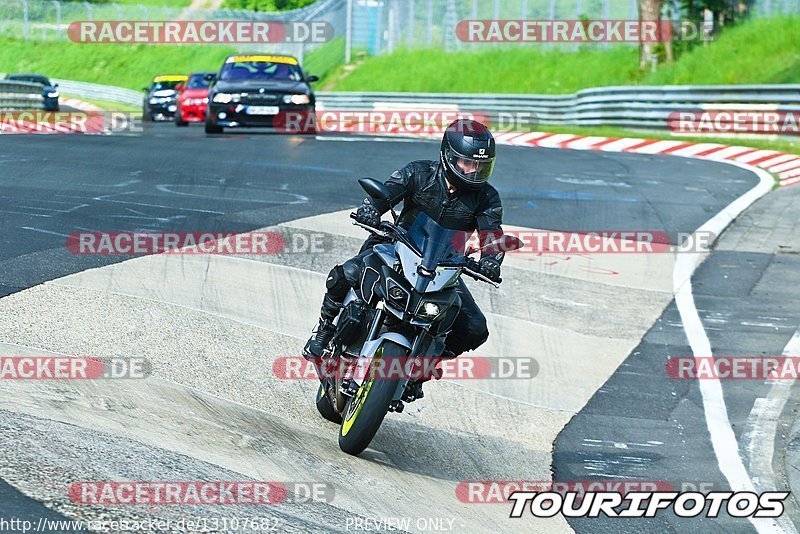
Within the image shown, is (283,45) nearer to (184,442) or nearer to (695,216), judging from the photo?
(695,216)

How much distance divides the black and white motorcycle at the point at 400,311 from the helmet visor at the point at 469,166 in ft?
0.93

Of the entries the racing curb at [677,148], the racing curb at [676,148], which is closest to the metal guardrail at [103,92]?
the racing curb at [676,148]

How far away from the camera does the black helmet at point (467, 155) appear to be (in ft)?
20.3

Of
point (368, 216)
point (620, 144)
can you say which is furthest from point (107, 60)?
point (368, 216)

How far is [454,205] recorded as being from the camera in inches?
251

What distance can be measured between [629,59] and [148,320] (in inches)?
1341

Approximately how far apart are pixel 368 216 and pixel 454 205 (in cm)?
47

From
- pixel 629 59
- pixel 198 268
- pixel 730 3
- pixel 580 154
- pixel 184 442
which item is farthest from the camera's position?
pixel 629 59

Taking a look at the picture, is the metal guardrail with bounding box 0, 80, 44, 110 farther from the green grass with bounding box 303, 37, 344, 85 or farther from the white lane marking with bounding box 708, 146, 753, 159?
the white lane marking with bounding box 708, 146, 753, 159

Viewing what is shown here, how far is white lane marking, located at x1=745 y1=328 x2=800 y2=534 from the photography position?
6.73 metres

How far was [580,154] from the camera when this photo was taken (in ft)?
73.9

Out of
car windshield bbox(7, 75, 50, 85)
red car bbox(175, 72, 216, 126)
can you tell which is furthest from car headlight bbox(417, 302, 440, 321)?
car windshield bbox(7, 75, 50, 85)

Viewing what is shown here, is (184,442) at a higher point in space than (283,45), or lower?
higher

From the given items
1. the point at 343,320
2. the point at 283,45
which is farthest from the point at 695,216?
the point at 283,45
